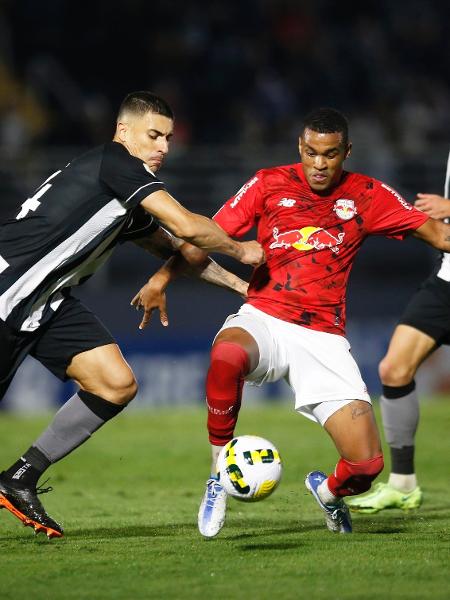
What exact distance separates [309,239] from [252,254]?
19.0 inches

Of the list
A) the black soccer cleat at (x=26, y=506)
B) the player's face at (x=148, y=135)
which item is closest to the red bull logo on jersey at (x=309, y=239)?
the player's face at (x=148, y=135)

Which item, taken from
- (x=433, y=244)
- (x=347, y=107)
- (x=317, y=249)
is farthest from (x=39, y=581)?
(x=347, y=107)

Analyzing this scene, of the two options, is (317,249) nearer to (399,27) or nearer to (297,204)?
(297,204)

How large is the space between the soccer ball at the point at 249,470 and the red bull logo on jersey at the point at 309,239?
120 cm

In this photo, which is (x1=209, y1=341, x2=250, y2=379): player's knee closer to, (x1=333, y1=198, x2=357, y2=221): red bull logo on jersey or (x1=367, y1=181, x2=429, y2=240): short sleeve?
(x1=333, y1=198, x2=357, y2=221): red bull logo on jersey

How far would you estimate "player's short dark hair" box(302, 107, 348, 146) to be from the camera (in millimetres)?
6531

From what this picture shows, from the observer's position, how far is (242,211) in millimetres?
6656

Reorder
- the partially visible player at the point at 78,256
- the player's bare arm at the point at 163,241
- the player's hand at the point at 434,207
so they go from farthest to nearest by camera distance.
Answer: the player's hand at the point at 434,207 → the player's bare arm at the point at 163,241 → the partially visible player at the point at 78,256

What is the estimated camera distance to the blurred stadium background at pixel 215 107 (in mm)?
14844

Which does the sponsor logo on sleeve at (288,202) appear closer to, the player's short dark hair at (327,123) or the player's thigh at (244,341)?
the player's short dark hair at (327,123)

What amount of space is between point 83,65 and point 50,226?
10.8 m

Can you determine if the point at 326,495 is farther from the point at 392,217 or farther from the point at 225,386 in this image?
the point at 392,217

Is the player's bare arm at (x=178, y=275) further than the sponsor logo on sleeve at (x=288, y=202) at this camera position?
No

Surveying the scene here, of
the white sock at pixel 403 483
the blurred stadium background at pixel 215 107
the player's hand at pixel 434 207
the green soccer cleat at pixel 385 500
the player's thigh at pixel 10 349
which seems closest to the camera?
the player's thigh at pixel 10 349
